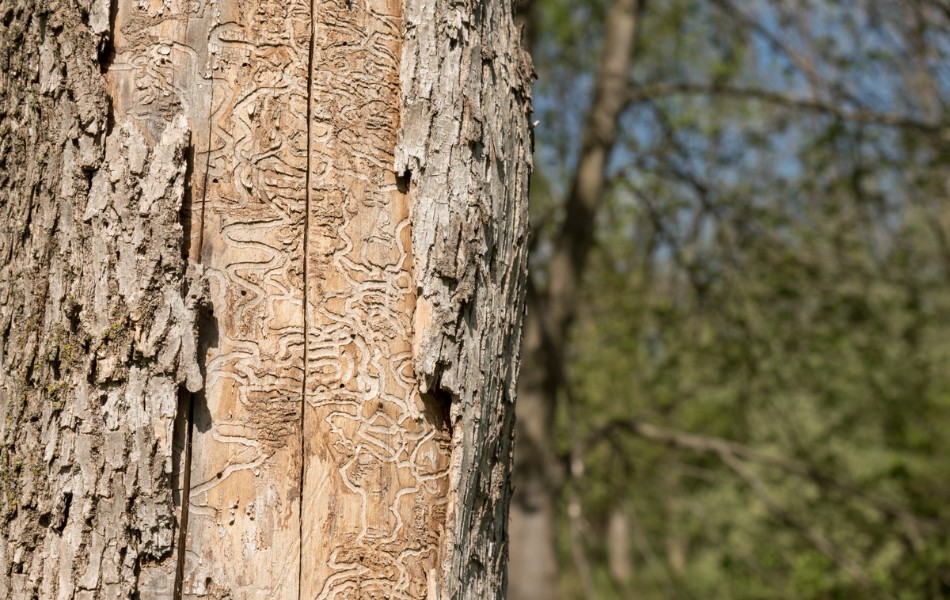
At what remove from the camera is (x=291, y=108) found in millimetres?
1297

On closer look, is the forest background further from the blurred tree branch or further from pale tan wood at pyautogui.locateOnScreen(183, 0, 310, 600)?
pale tan wood at pyautogui.locateOnScreen(183, 0, 310, 600)

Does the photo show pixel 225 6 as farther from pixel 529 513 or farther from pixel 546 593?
pixel 546 593

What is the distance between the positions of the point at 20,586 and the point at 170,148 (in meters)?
0.62

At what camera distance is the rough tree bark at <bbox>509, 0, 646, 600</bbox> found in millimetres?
5113

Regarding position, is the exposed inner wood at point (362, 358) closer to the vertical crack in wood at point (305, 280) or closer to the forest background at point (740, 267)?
the vertical crack in wood at point (305, 280)

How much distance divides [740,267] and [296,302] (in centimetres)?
485

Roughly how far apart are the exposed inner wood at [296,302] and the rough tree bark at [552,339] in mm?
3723

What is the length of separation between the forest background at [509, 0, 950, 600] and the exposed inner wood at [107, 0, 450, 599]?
366cm

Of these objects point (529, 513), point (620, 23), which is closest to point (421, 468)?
point (529, 513)

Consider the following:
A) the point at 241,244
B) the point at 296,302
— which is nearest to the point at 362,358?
the point at 296,302

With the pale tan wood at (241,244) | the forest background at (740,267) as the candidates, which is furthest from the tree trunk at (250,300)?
the forest background at (740,267)

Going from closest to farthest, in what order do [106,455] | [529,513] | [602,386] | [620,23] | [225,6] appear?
[106,455] → [225,6] → [529,513] → [620,23] → [602,386]

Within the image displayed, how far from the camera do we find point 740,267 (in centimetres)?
574

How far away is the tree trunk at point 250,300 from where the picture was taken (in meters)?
1.20
